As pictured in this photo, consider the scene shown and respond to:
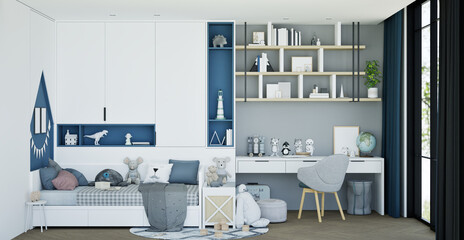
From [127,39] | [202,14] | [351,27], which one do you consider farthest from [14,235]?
[351,27]

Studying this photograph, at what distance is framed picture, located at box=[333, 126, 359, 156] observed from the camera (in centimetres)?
741

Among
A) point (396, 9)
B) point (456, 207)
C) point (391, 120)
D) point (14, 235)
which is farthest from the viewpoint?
point (391, 120)

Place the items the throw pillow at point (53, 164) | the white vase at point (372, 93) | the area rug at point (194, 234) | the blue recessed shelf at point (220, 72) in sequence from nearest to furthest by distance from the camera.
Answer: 1. the area rug at point (194, 234)
2. the throw pillow at point (53, 164)
3. the white vase at point (372, 93)
4. the blue recessed shelf at point (220, 72)

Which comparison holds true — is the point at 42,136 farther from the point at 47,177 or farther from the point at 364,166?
the point at 364,166

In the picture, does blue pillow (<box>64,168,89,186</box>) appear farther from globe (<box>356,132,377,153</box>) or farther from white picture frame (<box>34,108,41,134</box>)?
globe (<box>356,132,377,153</box>)

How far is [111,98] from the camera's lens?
23.0ft

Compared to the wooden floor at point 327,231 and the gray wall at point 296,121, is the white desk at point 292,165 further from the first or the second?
the wooden floor at point 327,231

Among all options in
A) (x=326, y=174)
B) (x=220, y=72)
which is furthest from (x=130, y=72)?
(x=326, y=174)

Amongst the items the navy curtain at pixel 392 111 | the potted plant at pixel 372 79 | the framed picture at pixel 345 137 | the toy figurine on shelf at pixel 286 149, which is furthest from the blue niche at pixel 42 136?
the navy curtain at pixel 392 111

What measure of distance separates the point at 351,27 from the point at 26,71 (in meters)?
4.16

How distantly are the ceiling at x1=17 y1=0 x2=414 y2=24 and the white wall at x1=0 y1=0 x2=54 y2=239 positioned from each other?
322 mm

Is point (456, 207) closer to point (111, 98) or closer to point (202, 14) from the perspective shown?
point (202, 14)

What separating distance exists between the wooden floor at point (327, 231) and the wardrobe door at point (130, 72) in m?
1.56

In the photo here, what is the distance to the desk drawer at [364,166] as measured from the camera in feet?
22.9
